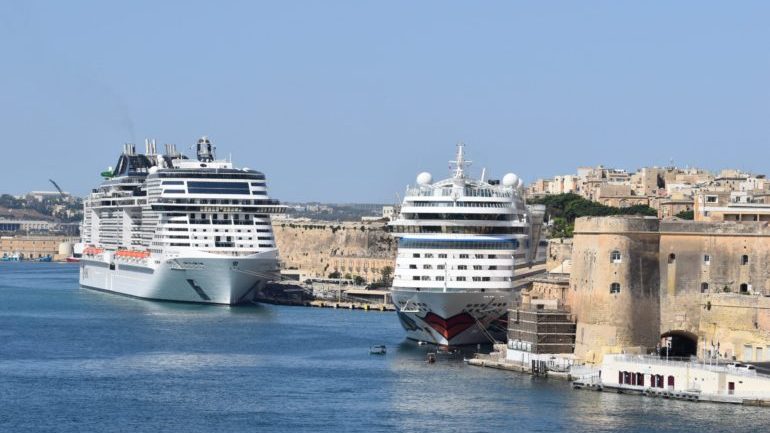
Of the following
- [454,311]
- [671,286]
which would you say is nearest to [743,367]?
[671,286]

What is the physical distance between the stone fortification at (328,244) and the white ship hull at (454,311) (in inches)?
2115

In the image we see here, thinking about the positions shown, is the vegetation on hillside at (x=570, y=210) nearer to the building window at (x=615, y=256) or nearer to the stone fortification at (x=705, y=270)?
the stone fortification at (x=705, y=270)

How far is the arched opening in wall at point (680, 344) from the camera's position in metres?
56.4

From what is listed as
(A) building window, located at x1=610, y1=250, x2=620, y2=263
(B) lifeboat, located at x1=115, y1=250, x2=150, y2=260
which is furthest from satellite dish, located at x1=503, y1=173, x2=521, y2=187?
(B) lifeboat, located at x1=115, y1=250, x2=150, y2=260

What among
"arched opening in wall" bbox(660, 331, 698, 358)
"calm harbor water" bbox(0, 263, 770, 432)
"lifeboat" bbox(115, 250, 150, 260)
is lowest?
"calm harbor water" bbox(0, 263, 770, 432)

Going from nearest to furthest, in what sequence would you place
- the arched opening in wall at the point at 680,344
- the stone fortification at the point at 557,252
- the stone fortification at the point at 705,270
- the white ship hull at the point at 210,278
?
the stone fortification at the point at 705,270 → the arched opening in wall at the point at 680,344 → the stone fortification at the point at 557,252 → the white ship hull at the point at 210,278

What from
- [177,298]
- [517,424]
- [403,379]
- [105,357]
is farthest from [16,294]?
[517,424]

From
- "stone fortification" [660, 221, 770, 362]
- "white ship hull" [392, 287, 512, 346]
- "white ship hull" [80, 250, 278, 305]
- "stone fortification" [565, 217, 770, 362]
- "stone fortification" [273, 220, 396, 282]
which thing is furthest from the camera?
"stone fortification" [273, 220, 396, 282]

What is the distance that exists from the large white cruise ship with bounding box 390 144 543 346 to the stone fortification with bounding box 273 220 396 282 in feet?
171

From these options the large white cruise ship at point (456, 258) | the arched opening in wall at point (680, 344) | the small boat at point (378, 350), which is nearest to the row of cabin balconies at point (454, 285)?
the large white cruise ship at point (456, 258)

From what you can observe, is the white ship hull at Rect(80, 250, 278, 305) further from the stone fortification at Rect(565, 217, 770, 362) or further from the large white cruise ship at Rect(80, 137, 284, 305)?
the stone fortification at Rect(565, 217, 770, 362)

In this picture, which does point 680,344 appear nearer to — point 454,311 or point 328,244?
point 454,311

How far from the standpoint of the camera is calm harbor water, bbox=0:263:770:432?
47.3m

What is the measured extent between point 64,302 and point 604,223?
4849 centimetres
